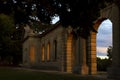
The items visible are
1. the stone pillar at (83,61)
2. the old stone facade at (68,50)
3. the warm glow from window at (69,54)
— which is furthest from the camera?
the warm glow from window at (69,54)

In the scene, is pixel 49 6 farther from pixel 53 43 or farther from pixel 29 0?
Answer: pixel 53 43

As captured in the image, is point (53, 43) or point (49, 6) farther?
point (53, 43)

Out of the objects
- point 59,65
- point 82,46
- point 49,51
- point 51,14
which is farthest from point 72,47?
point 51,14

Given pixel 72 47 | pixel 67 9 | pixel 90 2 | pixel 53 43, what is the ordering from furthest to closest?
1. pixel 53 43
2. pixel 72 47
3. pixel 67 9
4. pixel 90 2

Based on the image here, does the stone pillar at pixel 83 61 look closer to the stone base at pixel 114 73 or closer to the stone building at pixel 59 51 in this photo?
the stone building at pixel 59 51

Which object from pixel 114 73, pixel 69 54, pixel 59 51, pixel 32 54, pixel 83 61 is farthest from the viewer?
pixel 32 54

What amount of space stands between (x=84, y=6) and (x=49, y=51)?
36.1 m

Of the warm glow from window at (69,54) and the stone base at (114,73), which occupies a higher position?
the warm glow from window at (69,54)

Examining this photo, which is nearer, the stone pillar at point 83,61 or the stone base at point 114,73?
the stone base at point 114,73

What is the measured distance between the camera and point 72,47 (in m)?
37.3

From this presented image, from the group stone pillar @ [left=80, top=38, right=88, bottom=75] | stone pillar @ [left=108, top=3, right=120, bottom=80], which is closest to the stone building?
stone pillar @ [left=80, top=38, right=88, bottom=75]

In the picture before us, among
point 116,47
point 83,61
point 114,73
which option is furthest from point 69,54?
point 114,73

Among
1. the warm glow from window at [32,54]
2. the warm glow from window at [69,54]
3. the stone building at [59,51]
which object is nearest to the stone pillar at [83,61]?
the stone building at [59,51]

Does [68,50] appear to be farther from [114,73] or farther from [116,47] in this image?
[114,73]
